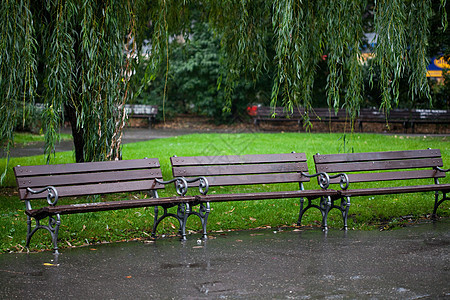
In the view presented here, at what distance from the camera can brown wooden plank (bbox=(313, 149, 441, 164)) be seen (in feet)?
23.3

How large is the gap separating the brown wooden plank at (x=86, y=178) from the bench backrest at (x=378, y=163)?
208 centimetres

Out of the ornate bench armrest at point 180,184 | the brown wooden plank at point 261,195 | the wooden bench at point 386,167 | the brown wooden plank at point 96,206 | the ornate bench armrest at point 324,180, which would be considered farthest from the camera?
the wooden bench at point 386,167

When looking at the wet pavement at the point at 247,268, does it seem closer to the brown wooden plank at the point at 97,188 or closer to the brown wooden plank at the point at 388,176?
the brown wooden plank at the point at 97,188

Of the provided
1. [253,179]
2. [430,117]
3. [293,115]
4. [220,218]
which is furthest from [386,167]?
[293,115]

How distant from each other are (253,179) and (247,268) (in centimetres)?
205

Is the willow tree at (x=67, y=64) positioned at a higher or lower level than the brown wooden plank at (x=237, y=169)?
higher

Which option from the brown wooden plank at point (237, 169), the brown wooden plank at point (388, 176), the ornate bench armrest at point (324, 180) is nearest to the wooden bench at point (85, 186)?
the brown wooden plank at point (237, 169)

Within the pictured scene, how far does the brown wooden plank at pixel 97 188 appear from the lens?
19.1 feet

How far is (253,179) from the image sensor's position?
6.89 meters

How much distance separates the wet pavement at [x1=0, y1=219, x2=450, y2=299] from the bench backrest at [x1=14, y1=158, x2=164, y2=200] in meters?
0.62

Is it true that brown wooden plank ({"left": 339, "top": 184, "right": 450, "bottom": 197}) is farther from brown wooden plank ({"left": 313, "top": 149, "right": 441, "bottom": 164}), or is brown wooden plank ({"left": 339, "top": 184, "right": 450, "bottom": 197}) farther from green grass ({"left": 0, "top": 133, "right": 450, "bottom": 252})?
brown wooden plank ({"left": 313, "top": 149, "right": 441, "bottom": 164})

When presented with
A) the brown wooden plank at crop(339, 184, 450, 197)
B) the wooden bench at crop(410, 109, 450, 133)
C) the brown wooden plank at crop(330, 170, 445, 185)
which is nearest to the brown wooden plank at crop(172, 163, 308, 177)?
the brown wooden plank at crop(330, 170, 445, 185)

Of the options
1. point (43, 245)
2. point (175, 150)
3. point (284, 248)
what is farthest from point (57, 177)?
point (175, 150)

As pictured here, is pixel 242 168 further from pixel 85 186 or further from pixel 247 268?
pixel 247 268
